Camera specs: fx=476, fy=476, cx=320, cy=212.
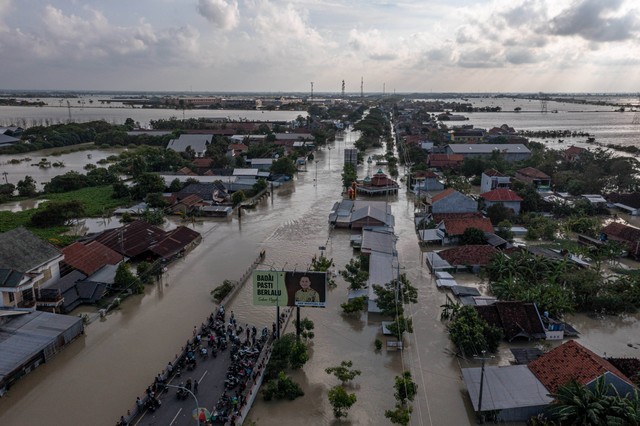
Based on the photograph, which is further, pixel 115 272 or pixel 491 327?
pixel 115 272

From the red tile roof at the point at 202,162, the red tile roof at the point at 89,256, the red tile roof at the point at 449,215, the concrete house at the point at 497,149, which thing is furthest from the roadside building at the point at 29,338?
the concrete house at the point at 497,149

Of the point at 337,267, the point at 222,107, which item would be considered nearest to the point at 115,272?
the point at 337,267

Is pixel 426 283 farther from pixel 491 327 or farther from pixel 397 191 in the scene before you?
pixel 397 191

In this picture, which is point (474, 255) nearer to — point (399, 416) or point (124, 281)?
point (399, 416)

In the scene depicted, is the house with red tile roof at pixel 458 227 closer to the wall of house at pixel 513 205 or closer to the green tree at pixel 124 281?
the wall of house at pixel 513 205

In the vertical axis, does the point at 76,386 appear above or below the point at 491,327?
below

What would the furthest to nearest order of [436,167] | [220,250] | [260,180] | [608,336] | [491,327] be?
[436,167] → [260,180] → [220,250] → [608,336] → [491,327]
